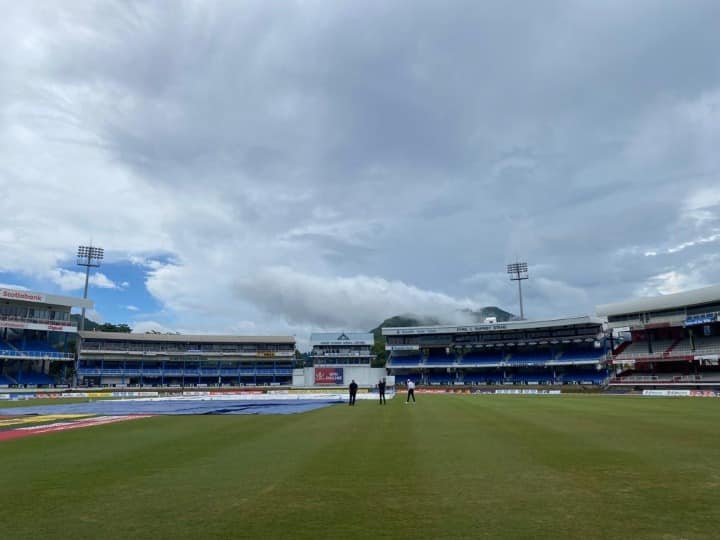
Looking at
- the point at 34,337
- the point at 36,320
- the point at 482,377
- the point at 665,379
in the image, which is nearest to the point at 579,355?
the point at 482,377

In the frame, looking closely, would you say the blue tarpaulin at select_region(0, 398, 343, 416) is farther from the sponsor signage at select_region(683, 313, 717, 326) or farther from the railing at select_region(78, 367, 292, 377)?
the railing at select_region(78, 367, 292, 377)

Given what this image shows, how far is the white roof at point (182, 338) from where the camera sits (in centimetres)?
8337

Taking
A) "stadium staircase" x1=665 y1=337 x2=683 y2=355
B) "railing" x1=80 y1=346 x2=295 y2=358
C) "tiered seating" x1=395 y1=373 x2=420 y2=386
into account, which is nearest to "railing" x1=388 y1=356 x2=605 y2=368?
"tiered seating" x1=395 y1=373 x2=420 y2=386

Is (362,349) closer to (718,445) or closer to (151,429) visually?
(151,429)

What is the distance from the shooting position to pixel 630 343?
64625mm

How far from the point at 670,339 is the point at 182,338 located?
255 feet

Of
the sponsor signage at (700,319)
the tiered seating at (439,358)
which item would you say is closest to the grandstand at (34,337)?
the tiered seating at (439,358)

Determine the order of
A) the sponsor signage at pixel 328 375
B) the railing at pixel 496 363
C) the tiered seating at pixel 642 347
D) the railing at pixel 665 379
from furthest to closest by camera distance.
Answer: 1. the sponsor signage at pixel 328 375
2. the railing at pixel 496 363
3. the tiered seating at pixel 642 347
4. the railing at pixel 665 379

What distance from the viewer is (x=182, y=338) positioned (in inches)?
3487

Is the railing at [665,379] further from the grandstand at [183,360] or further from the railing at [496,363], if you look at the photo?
the grandstand at [183,360]

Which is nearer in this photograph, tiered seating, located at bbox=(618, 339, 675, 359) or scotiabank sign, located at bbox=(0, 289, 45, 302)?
tiered seating, located at bbox=(618, 339, 675, 359)

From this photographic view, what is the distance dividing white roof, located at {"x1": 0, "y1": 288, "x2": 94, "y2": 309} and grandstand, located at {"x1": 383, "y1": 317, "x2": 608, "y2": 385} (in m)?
52.0

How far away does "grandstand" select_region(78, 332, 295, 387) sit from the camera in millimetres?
81000

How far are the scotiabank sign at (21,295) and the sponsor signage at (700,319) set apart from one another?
8745 centimetres
